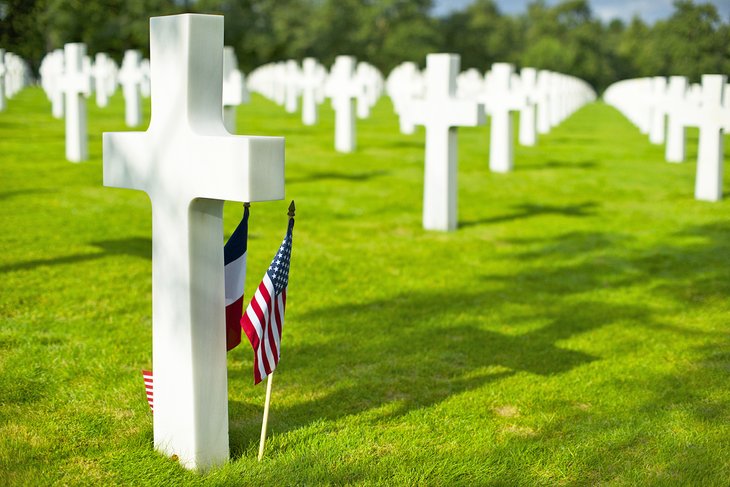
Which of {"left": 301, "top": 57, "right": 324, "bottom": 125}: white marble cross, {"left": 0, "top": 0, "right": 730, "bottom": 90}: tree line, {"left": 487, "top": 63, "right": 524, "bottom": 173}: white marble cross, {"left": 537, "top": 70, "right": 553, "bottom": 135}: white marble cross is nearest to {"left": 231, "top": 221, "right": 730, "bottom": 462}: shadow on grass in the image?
{"left": 487, "top": 63, "right": 524, "bottom": 173}: white marble cross

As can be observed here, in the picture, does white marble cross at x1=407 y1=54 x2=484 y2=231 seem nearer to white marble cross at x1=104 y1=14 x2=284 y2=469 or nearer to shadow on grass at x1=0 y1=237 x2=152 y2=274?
shadow on grass at x1=0 y1=237 x2=152 y2=274

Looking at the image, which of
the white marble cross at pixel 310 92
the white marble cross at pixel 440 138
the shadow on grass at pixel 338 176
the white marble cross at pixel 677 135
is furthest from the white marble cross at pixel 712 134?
the white marble cross at pixel 310 92

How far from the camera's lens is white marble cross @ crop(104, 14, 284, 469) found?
3.75 meters

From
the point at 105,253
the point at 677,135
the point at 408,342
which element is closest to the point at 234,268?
the point at 408,342

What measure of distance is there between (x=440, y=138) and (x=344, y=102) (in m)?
6.74

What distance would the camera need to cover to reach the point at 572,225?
11078mm

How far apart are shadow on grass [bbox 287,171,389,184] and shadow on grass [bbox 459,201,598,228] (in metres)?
2.79

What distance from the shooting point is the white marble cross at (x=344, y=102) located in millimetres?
16781

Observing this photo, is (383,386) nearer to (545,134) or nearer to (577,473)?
(577,473)

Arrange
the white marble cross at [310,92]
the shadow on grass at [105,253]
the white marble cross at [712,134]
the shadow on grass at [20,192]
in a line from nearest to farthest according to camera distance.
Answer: the shadow on grass at [105,253], the shadow on grass at [20,192], the white marble cross at [712,134], the white marble cross at [310,92]

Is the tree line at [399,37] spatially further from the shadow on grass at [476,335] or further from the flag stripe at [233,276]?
the flag stripe at [233,276]

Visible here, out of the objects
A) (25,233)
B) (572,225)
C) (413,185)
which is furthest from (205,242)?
(413,185)

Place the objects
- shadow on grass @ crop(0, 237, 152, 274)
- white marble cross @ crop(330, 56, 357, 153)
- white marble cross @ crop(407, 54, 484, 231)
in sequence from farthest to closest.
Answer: white marble cross @ crop(330, 56, 357, 153) → white marble cross @ crop(407, 54, 484, 231) → shadow on grass @ crop(0, 237, 152, 274)

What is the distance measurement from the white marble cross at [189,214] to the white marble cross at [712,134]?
10.3 m
